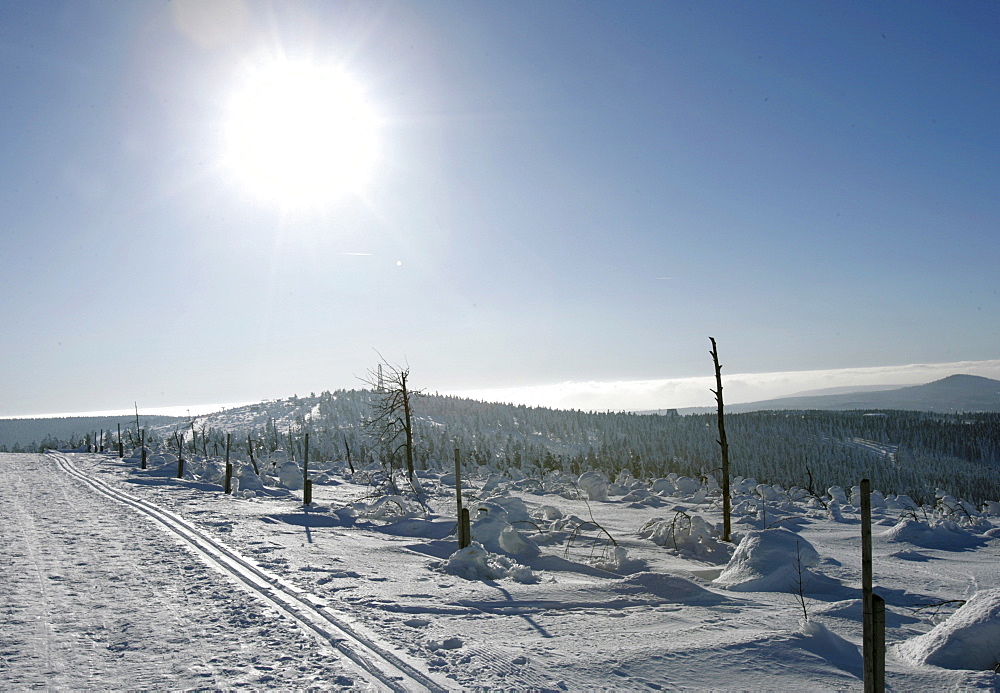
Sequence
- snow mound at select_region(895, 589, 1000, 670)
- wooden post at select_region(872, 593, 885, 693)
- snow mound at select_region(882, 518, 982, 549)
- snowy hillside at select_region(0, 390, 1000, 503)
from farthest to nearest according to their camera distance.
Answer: snowy hillside at select_region(0, 390, 1000, 503) < snow mound at select_region(882, 518, 982, 549) < snow mound at select_region(895, 589, 1000, 670) < wooden post at select_region(872, 593, 885, 693)

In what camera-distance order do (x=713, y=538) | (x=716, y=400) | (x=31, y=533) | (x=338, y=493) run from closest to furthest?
(x=31, y=533)
(x=713, y=538)
(x=716, y=400)
(x=338, y=493)

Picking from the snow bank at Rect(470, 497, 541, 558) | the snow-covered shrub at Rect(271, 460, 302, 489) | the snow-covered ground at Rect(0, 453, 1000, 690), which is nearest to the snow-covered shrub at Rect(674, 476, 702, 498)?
the snow-covered ground at Rect(0, 453, 1000, 690)

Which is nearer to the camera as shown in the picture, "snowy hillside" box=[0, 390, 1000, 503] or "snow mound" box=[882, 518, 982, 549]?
"snow mound" box=[882, 518, 982, 549]

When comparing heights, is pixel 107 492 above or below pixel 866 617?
below

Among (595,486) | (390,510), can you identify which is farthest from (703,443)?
(390,510)

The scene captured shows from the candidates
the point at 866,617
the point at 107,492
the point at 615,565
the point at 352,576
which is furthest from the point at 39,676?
the point at 107,492

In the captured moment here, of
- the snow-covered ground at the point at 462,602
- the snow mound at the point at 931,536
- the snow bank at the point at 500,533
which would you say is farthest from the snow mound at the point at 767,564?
the snow mound at the point at 931,536

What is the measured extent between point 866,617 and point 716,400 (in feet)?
40.8

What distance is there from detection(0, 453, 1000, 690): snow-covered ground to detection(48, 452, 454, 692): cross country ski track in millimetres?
31

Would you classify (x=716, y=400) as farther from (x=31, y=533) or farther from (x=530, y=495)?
(x=31, y=533)

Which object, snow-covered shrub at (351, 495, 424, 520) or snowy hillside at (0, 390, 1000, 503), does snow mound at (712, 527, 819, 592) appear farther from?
snowy hillside at (0, 390, 1000, 503)

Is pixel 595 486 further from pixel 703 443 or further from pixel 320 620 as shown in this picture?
pixel 703 443

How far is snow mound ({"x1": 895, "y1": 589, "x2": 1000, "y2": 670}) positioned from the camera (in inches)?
233

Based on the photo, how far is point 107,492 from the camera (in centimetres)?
2205
